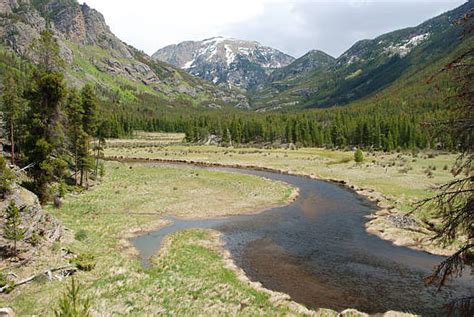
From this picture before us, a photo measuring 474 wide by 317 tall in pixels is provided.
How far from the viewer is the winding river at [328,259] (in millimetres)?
22219

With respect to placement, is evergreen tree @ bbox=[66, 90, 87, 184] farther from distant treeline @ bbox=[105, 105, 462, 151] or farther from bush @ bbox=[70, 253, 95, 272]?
distant treeline @ bbox=[105, 105, 462, 151]

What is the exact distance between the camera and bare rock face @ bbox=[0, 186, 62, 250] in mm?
24309

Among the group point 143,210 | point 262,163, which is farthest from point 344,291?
point 262,163

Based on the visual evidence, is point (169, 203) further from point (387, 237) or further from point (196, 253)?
point (387, 237)

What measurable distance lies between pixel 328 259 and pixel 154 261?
47.4 feet

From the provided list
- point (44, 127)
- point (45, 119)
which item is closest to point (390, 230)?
point (44, 127)

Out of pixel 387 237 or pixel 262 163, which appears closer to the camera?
pixel 387 237

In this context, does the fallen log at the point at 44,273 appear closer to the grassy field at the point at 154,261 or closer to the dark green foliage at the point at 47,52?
the grassy field at the point at 154,261

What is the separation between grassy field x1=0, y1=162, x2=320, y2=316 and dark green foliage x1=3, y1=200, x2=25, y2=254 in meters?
2.08

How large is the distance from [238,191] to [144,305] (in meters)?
37.6

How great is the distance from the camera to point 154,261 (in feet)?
91.0

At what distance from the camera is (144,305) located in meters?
19.4

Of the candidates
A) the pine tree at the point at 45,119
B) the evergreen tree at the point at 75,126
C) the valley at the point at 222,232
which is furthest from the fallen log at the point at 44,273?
the evergreen tree at the point at 75,126

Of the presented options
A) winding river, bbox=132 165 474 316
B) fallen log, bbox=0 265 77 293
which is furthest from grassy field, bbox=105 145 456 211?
fallen log, bbox=0 265 77 293
